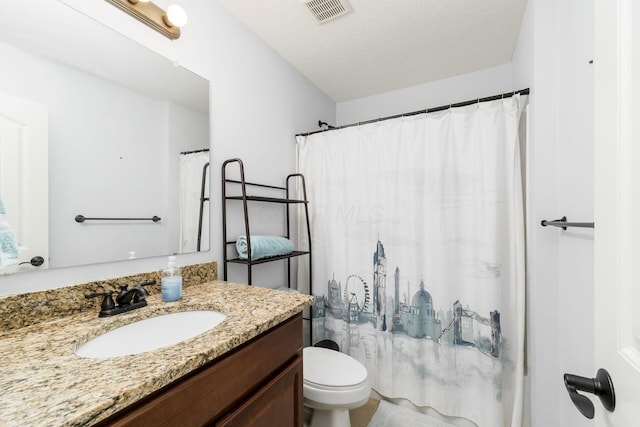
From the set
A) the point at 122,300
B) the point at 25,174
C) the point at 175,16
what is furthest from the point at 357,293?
the point at 175,16

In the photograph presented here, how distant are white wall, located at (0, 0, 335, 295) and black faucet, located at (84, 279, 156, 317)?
0.13 meters

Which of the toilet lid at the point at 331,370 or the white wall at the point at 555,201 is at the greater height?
the white wall at the point at 555,201

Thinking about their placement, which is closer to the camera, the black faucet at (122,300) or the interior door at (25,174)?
the interior door at (25,174)

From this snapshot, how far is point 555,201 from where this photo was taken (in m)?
1.29

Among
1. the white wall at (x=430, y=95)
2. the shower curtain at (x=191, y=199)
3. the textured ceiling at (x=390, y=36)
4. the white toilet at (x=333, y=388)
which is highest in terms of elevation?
the textured ceiling at (x=390, y=36)

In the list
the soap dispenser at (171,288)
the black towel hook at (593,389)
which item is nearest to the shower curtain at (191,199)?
the soap dispenser at (171,288)

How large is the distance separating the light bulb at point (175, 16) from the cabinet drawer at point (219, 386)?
1372mm

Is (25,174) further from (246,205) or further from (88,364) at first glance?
(246,205)

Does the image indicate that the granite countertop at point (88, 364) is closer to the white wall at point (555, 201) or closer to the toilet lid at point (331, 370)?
the toilet lid at point (331, 370)

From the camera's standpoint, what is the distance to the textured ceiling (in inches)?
60.3

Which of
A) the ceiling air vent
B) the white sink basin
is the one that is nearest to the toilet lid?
the white sink basin

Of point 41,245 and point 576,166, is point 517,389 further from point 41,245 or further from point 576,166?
point 41,245

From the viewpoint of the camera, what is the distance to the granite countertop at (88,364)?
1.50ft

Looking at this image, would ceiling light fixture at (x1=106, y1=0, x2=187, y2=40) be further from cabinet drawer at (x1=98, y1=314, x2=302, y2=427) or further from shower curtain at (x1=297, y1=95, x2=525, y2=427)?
cabinet drawer at (x1=98, y1=314, x2=302, y2=427)
